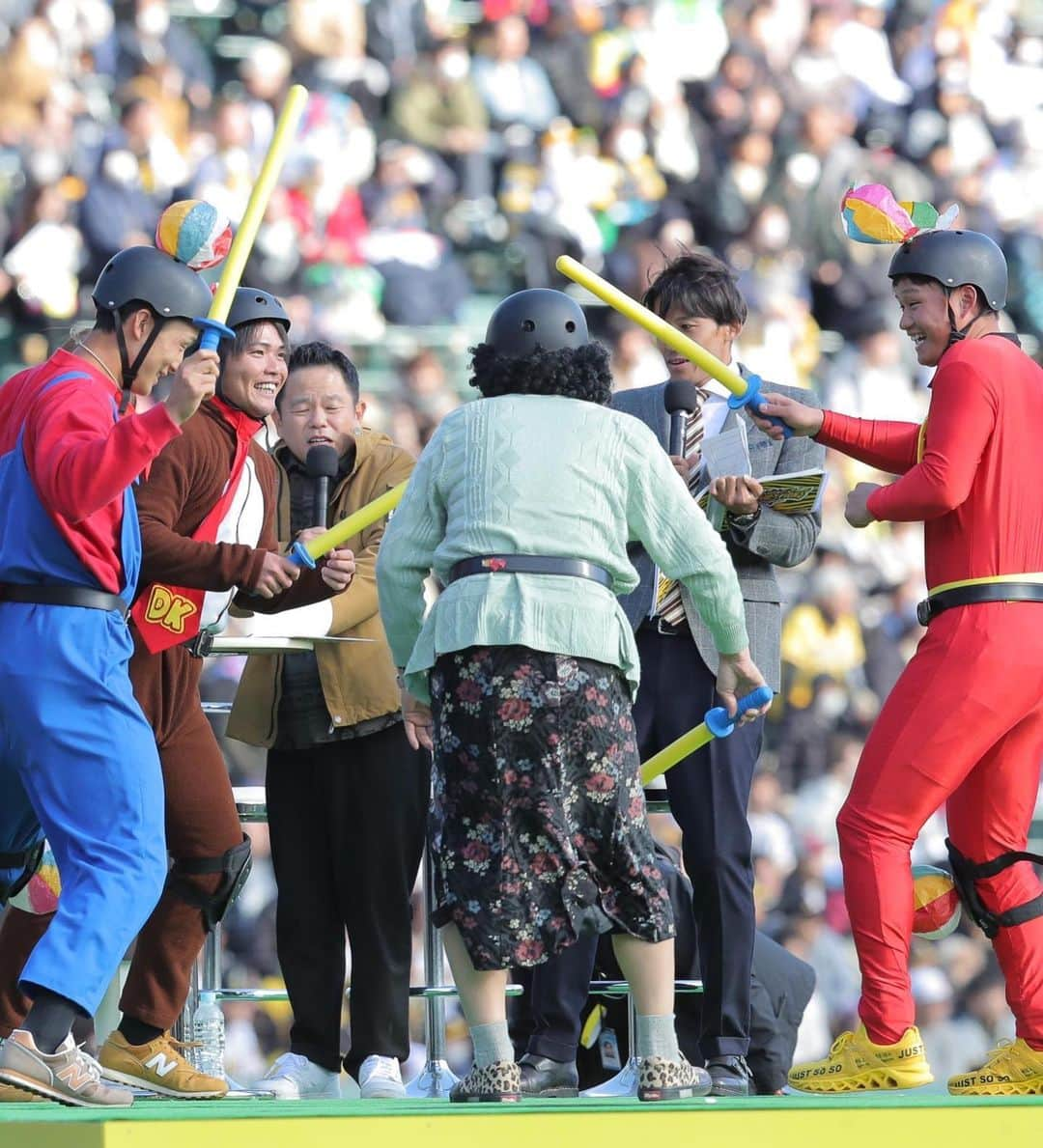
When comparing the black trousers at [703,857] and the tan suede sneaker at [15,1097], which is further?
the black trousers at [703,857]

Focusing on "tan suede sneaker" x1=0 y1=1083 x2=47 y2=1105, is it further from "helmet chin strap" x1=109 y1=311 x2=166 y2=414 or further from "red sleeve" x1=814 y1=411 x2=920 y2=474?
"red sleeve" x1=814 y1=411 x2=920 y2=474

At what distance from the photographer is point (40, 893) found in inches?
202

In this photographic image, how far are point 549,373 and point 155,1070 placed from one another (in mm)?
1803

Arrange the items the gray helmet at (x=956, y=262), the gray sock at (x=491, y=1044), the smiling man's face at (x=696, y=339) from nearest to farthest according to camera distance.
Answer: the gray sock at (x=491, y=1044) → the gray helmet at (x=956, y=262) → the smiling man's face at (x=696, y=339)

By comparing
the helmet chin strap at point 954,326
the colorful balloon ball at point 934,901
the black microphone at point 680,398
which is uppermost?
the helmet chin strap at point 954,326

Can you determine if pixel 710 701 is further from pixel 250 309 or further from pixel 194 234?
pixel 194 234

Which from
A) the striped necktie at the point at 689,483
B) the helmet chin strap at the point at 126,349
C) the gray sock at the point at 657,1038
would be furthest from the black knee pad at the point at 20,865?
the striped necktie at the point at 689,483

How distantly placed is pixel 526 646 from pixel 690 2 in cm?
897

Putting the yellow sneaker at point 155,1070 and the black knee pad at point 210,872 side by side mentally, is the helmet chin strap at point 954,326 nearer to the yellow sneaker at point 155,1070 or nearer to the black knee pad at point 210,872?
the black knee pad at point 210,872

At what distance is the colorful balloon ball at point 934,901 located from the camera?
496 cm

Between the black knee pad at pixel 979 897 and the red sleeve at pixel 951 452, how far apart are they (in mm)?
731

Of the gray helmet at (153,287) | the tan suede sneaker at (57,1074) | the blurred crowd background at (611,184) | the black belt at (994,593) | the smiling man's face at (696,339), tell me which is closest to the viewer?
the tan suede sneaker at (57,1074)

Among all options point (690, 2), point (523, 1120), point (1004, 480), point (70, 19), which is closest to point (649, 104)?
point (690, 2)

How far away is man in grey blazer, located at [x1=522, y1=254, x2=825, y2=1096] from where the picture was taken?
17.1 ft
